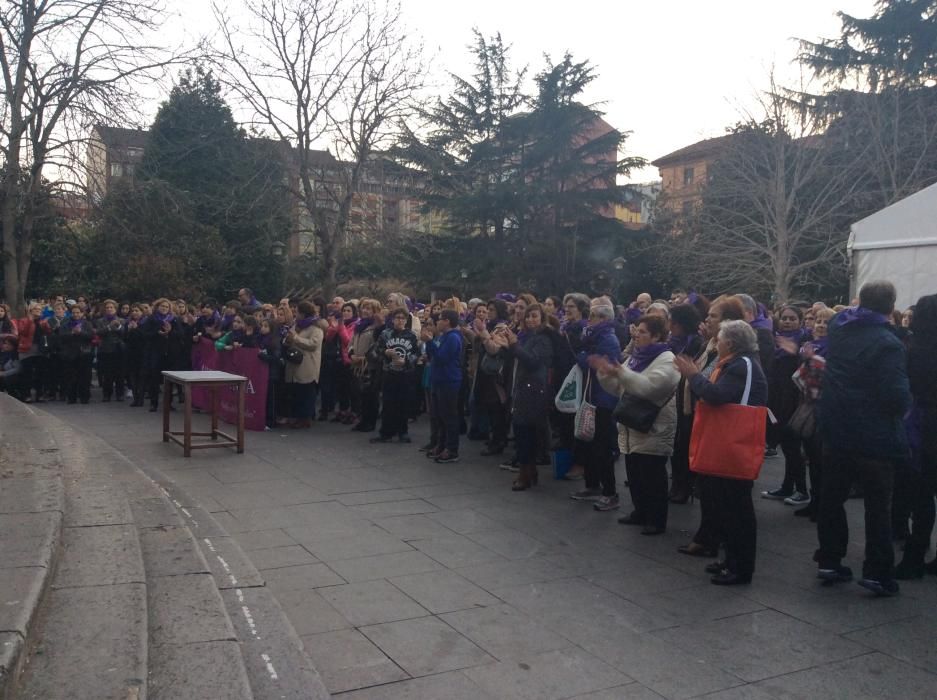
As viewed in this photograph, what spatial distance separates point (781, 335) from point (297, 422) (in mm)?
6704

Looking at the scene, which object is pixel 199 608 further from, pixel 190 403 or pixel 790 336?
pixel 790 336

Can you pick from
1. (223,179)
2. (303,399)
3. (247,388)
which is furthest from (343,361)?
(223,179)

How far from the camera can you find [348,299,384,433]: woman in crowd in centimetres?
1105

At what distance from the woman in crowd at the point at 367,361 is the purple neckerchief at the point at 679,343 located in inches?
184

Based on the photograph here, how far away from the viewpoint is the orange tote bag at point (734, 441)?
5219mm

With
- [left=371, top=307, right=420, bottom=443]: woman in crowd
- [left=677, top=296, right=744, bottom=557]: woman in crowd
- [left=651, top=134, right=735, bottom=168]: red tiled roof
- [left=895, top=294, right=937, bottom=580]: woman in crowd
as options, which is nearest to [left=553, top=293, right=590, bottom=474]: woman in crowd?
[left=677, top=296, right=744, bottom=557]: woman in crowd

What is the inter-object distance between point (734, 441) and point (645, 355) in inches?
52.9

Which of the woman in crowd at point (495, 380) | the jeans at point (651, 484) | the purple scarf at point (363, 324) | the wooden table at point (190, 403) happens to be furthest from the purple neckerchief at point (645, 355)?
the purple scarf at point (363, 324)

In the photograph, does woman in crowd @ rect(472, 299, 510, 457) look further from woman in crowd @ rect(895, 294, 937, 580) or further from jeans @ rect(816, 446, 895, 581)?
woman in crowd @ rect(895, 294, 937, 580)

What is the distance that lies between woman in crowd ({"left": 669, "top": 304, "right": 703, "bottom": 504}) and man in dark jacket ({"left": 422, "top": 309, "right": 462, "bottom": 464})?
249 centimetres

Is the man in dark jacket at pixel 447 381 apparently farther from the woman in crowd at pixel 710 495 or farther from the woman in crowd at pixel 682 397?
the woman in crowd at pixel 710 495

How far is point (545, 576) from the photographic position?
5422 mm

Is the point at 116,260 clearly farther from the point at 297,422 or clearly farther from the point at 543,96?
the point at 543,96

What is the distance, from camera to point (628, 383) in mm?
5949
